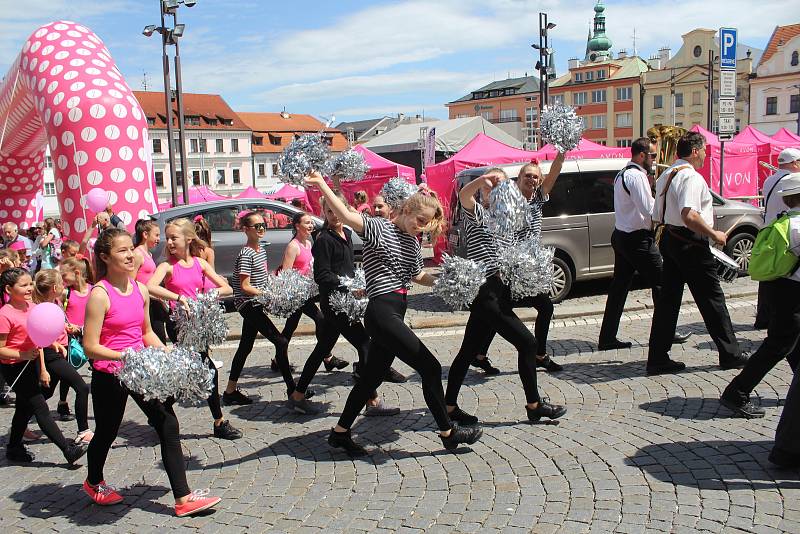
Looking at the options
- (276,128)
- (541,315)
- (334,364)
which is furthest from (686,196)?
(276,128)

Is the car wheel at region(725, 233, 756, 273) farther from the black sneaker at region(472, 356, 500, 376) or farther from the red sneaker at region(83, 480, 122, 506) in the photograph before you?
the red sneaker at region(83, 480, 122, 506)

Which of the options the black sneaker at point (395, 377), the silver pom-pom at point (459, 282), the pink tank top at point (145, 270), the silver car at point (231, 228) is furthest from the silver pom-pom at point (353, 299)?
the silver car at point (231, 228)

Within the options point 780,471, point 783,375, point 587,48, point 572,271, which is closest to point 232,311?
point 572,271

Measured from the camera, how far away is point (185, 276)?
17.9ft

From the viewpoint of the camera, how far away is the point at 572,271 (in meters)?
10.1

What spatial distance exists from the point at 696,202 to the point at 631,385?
156 centimetres

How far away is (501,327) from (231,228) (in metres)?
7.63

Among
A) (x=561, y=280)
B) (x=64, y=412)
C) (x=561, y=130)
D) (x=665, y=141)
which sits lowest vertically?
(x=64, y=412)

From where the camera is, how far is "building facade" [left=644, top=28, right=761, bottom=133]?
7569 centimetres

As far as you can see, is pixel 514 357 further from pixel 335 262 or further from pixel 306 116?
pixel 306 116

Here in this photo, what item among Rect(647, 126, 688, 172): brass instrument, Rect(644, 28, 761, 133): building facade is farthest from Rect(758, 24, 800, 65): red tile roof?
Rect(647, 126, 688, 172): brass instrument

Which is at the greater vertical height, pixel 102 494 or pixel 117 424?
pixel 117 424

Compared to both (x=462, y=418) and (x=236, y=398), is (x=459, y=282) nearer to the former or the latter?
(x=462, y=418)

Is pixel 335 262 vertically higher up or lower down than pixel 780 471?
higher up
